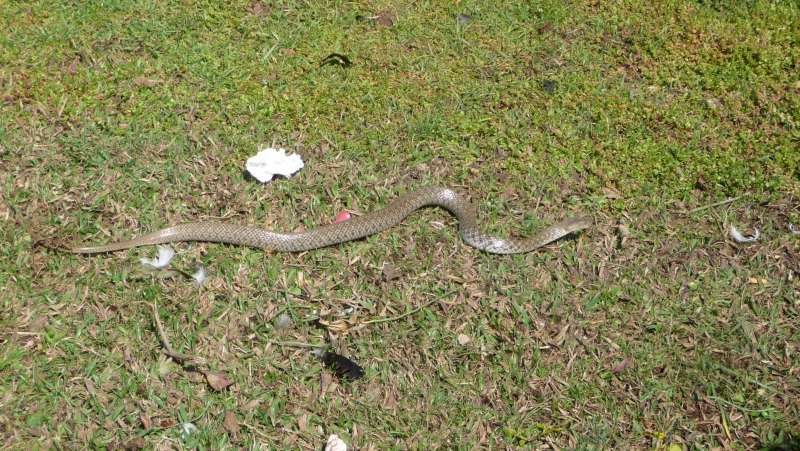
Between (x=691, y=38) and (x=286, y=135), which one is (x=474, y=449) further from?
(x=691, y=38)

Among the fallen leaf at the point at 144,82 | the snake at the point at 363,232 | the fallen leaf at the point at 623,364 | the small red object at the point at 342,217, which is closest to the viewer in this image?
the fallen leaf at the point at 623,364

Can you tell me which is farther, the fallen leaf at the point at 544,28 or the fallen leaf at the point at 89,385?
the fallen leaf at the point at 544,28

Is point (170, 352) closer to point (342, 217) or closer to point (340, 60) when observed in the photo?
point (342, 217)

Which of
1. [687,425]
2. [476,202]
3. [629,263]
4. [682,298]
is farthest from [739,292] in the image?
[476,202]

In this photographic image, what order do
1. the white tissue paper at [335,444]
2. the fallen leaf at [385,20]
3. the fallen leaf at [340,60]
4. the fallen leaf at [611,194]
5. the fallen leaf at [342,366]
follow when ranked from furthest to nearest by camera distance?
the fallen leaf at [385,20]
the fallen leaf at [340,60]
the fallen leaf at [611,194]
the fallen leaf at [342,366]
the white tissue paper at [335,444]

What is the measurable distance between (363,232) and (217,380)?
6.78 ft

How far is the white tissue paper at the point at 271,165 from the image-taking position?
730cm

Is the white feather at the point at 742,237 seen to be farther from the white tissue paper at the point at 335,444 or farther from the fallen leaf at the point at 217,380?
the fallen leaf at the point at 217,380

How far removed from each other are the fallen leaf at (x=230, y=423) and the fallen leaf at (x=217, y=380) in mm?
238

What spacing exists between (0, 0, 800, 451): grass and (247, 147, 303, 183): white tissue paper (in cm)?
16

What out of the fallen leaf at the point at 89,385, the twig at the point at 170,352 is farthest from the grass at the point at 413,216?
the twig at the point at 170,352

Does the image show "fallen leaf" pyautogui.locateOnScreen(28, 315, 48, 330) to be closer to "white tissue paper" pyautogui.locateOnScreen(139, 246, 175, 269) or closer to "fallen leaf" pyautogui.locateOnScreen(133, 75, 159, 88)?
"white tissue paper" pyautogui.locateOnScreen(139, 246, 175, 269)

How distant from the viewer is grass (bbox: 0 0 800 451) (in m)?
5.84

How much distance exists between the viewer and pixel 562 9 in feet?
30.2
